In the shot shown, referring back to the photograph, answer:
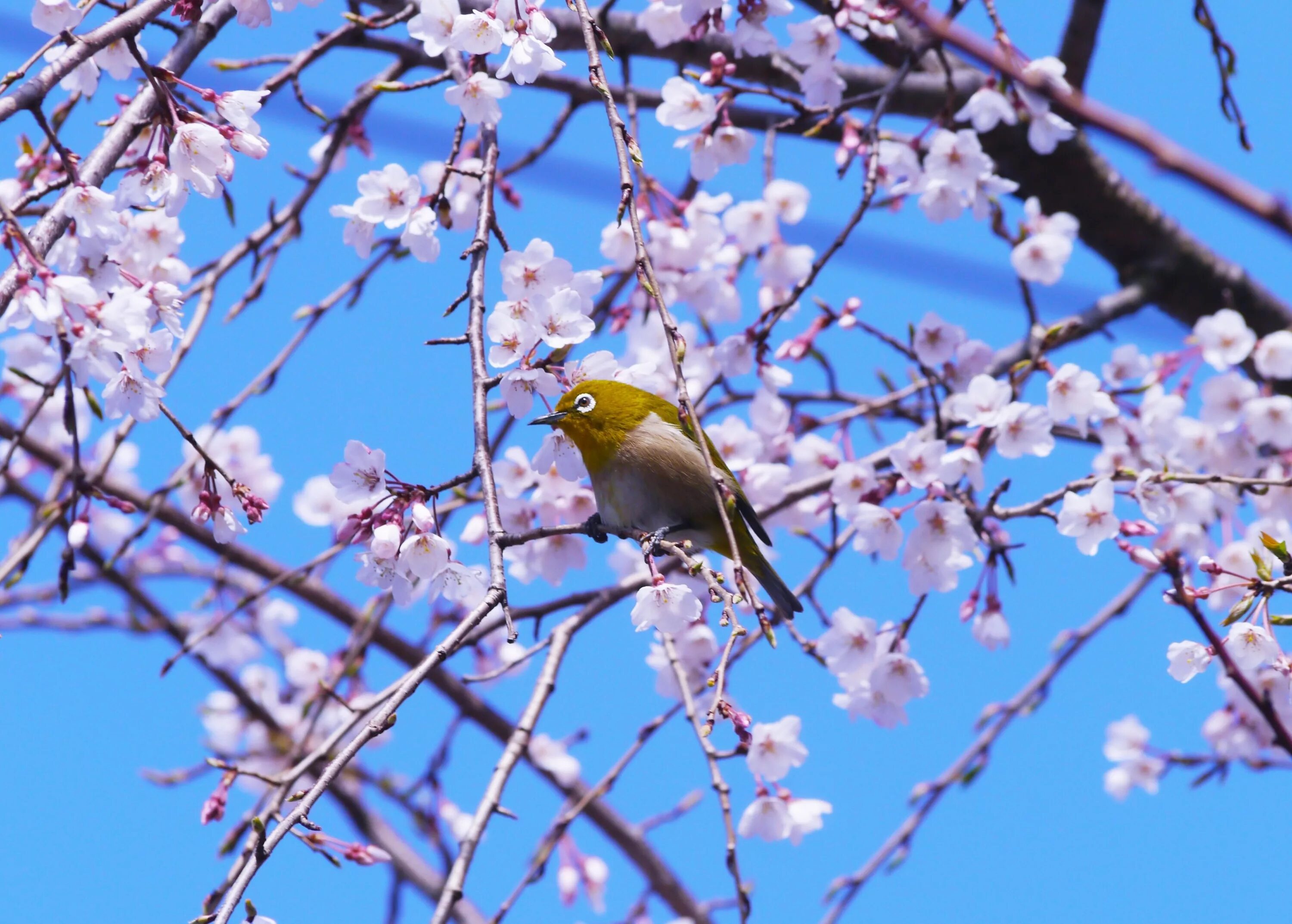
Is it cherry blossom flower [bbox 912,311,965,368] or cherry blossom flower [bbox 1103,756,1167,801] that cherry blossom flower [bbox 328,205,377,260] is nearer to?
cherry blossom flower [bbox 912,311,965,368]

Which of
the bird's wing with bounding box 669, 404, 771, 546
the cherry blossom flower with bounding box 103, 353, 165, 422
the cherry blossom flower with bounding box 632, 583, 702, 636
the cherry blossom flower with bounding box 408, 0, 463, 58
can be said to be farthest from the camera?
the bird's wing with bounding box 669, 404, 771, 546

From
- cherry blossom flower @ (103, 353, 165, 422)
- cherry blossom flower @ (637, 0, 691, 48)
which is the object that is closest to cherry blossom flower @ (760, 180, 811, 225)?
cherry blossom flower @ (637, 0, 691, 48)

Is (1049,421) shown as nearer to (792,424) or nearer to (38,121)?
(792,424)

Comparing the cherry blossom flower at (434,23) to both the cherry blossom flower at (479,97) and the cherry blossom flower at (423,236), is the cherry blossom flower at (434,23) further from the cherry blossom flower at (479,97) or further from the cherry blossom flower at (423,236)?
the cherry blossom flower at (423,236)

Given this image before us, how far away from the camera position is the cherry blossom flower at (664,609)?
85.5 inches

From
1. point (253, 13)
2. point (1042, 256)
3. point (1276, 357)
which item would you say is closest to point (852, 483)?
point (1042, 256)

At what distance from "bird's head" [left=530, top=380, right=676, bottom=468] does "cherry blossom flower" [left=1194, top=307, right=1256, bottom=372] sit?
228 cm

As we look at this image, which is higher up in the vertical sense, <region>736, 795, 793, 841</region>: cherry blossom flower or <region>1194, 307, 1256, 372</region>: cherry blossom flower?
<region>1194, 307, 1256, 372</region>: cherry blossom flower

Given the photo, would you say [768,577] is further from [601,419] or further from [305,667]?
[305,667]

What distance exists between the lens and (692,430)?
2.05 m

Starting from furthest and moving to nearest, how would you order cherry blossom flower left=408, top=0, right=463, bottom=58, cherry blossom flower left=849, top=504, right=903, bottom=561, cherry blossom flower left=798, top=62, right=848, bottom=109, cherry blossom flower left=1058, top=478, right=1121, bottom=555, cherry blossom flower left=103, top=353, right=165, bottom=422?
cherry blossom flower left=798, top=62, right=848, bottom=109, cherry blossom flower left=849, top=504, right=903, bottom=561, cherry blossom flower left=1058, top=478, right=1121, bottom=555, cherry blossom flower left=408, top=0, right=463, bottom=58, cherry blossom flower left=103, top=353, right=165, bottom=422

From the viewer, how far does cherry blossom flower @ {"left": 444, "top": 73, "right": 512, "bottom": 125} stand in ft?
9.34

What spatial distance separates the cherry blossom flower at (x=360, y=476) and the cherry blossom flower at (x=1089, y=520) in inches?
77.2

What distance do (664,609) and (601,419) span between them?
1.63 metres
